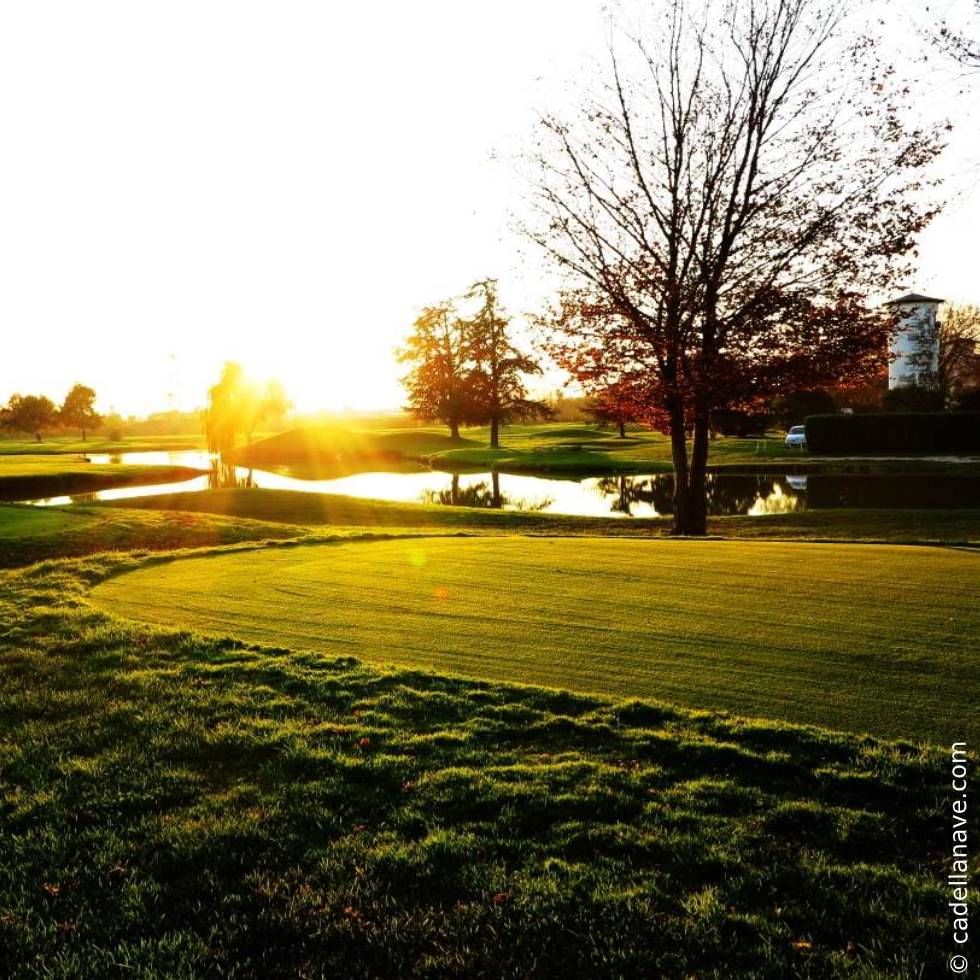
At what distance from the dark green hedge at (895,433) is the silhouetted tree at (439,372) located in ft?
99.5

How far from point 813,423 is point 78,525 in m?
45.4

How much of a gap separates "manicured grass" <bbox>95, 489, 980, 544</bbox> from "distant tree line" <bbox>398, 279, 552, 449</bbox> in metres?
38.4

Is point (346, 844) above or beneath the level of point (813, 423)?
beneath

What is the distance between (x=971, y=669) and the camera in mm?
6711

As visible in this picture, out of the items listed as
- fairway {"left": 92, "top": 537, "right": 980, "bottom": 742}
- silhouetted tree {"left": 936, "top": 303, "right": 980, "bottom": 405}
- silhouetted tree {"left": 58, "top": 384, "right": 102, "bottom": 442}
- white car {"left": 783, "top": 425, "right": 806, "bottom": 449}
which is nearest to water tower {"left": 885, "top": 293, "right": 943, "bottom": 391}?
silhouetted tree {"left": 936, "top": 303, "right": 980, "bottom": 405}

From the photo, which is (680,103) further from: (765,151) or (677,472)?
(677,472)

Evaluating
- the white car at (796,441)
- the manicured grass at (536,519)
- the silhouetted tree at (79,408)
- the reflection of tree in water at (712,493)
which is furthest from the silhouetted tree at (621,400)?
the silhouetted tree at (79,408)

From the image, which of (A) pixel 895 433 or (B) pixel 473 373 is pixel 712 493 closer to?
(A) pixel 895 433

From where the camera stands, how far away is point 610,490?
38.7m

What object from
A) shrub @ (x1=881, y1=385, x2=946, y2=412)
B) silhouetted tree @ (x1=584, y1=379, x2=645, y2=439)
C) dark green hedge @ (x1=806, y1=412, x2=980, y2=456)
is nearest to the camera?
silhouetted tree @ (x1=584, y1=379, x2=645, y2=439)

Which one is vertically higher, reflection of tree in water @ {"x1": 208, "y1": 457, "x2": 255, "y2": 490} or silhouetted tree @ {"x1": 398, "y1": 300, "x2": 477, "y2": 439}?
silhouetted tree @ {"x1": 398, "y1": 300, "x2": 477, "y2": 439}

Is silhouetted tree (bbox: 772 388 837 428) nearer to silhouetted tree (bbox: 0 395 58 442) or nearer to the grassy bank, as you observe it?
the grassy bank

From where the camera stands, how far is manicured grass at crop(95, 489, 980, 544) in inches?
858

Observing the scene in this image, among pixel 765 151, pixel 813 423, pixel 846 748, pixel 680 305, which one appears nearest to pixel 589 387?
pixel 680 305
